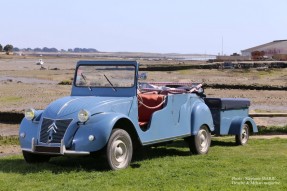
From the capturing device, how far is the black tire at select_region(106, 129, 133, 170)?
8586 millimetres

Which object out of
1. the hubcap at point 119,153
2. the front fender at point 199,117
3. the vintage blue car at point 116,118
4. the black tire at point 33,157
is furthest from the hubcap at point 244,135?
the black tire at point 33,157

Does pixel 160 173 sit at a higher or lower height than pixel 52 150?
lower

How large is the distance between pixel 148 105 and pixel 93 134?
1.95 meters

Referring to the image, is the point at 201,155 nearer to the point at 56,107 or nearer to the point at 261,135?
the point at 56,107

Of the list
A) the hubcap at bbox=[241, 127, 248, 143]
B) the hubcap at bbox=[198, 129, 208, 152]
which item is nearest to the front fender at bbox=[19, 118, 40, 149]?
the hubcap at bbox=[198, 129, 208, 152]

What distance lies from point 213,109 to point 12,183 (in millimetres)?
5594

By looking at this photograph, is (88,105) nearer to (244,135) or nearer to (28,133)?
(28,133)

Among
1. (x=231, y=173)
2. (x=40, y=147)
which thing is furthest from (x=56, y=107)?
(x=231, y=173)

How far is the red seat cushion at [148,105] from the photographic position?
389 inches

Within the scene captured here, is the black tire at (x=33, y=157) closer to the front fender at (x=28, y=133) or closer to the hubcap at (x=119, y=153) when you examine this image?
the front fender at (x=28, y=133)

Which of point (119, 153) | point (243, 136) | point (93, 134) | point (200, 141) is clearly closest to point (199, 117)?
point (200, 141)

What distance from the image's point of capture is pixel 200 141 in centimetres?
1078

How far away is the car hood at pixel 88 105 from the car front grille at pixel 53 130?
11 cm

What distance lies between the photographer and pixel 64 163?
31.1ft
